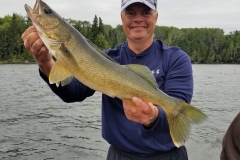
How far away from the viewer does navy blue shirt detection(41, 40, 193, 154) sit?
324 cm

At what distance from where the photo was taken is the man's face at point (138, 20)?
131 inches

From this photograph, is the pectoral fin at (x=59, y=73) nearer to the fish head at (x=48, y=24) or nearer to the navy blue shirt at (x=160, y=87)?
the fish head at (x=48, y=24)

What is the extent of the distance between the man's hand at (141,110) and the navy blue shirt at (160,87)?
0.37 m

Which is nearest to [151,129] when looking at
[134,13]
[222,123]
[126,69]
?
[126,69]

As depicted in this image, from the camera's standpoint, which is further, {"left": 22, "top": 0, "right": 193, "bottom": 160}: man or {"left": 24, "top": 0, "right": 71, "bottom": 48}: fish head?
{"left": 22, "top": 0, "right": 193, "bottom": 160}: man

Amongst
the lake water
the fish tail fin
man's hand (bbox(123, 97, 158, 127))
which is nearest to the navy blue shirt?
the fish tail fin

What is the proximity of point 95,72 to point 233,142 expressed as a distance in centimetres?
155

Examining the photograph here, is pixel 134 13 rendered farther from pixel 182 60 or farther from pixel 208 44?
pixel 208 44

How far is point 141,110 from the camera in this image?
2646mm

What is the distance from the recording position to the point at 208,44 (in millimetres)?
108500

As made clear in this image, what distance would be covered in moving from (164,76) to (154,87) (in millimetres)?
547

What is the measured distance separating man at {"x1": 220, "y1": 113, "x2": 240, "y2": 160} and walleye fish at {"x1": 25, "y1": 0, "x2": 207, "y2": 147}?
0.53 meters

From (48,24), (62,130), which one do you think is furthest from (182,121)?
(62,130)

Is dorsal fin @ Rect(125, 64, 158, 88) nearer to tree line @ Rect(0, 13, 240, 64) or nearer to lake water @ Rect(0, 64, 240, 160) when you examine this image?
lake water @ Rect(0, 64, 240, 160)
